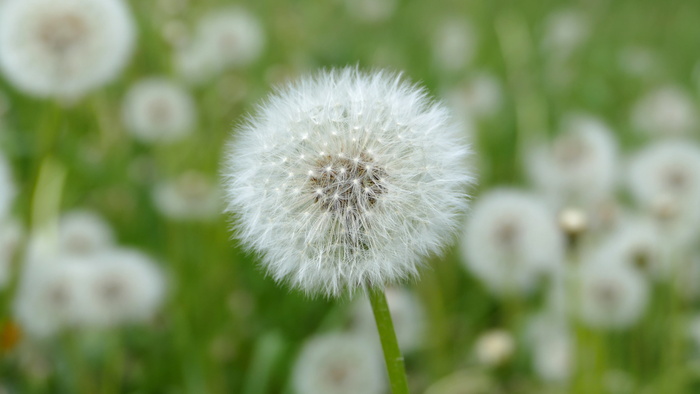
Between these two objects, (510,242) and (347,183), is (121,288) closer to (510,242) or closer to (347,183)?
(510,242)

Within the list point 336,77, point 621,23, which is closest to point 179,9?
point 336,77

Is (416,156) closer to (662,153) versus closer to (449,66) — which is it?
(662,153)

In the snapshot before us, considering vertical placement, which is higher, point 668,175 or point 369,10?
point 369,10

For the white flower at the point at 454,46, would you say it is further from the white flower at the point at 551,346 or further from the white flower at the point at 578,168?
the white flower at the point at 551,346

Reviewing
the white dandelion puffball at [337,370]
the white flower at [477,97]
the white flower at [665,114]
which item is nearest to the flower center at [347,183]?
the white dandelion puffball at [337,370]

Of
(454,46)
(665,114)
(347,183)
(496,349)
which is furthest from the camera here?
(454,46)

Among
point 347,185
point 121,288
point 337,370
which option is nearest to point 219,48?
point 121,288

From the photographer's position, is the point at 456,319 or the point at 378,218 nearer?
the point at 378,218
